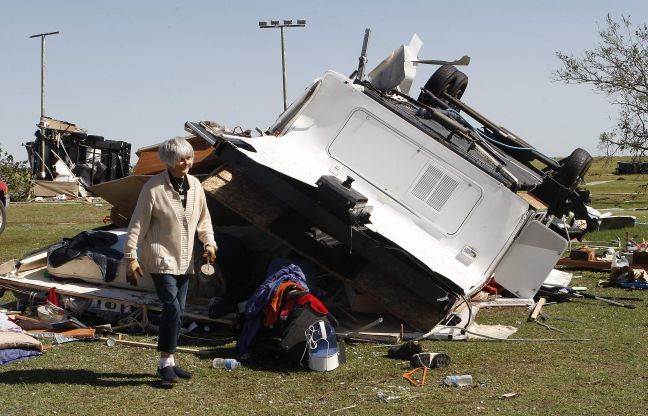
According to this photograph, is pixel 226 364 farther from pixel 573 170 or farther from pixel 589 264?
pixel 589 264

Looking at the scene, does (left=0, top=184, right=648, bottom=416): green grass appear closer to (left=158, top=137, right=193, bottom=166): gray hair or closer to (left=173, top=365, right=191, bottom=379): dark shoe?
(left=173, top=365, right=191, bottom=379): dark shoe

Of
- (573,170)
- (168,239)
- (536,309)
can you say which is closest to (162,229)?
(168,239)

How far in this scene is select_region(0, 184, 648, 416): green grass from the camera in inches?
223

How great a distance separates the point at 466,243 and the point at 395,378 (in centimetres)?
204

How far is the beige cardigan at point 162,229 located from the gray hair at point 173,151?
0.15 m

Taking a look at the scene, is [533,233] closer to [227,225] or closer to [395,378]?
[395,378]

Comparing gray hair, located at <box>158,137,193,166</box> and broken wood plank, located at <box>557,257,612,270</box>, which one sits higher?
broken wood plank, located at <box>557,257,612,270</box>

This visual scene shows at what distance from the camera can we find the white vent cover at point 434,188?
Answer: 825 centimetres

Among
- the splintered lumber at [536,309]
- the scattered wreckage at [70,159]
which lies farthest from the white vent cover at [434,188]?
the scattered wreckage at [70,159]

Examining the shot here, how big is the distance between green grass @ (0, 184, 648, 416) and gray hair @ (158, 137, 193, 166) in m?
1.54

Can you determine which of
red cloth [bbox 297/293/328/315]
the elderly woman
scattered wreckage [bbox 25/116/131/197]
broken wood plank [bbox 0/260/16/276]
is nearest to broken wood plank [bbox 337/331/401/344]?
red cloth [bbox 297/293/328/315]

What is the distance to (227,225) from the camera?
30.6ft

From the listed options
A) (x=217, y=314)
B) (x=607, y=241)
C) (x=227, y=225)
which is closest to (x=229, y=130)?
(x=227, y=225)

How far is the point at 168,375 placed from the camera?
6.09 m
